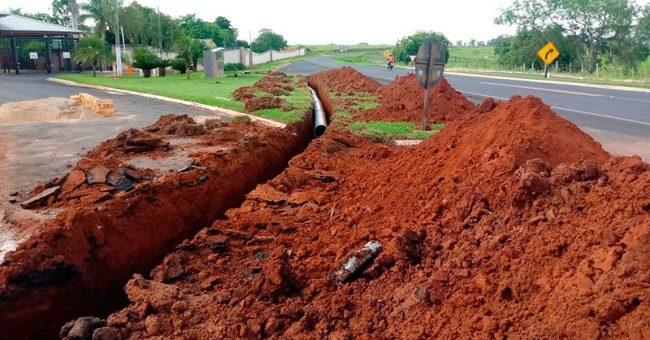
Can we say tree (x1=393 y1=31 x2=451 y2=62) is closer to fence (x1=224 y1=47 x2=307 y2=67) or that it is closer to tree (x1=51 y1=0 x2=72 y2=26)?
fence (x1=224 y1=47 x2=307 y2=67)

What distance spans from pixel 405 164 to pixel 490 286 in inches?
153

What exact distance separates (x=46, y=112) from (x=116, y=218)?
1089cm

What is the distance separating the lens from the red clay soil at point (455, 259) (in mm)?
3354

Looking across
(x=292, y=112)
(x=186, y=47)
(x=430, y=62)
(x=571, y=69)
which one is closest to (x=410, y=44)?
(x=571, y=69)

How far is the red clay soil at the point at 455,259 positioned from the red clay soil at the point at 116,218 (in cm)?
65

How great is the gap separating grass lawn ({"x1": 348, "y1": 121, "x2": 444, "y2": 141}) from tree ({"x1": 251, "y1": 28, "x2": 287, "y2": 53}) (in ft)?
263

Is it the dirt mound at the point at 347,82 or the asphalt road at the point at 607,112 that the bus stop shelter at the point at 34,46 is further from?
the asphalt road at the point at 607,112

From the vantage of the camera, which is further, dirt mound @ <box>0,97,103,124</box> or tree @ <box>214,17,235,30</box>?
tree @ <box>214,17,235,30</box>

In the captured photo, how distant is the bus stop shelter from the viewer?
135ft

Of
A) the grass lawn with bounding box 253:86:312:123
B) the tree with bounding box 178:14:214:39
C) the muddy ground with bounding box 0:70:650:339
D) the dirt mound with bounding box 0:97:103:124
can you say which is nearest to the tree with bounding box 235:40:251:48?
the tree with bounding box 178:14:214:39

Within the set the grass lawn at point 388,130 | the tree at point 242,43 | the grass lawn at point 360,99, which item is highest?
the tree at point 242,43

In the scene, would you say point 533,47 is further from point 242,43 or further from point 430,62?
point 242,43

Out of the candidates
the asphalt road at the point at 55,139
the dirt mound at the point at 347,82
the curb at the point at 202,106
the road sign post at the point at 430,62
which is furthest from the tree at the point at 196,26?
→ the road sign post at the point at 430,62

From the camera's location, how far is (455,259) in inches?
166
